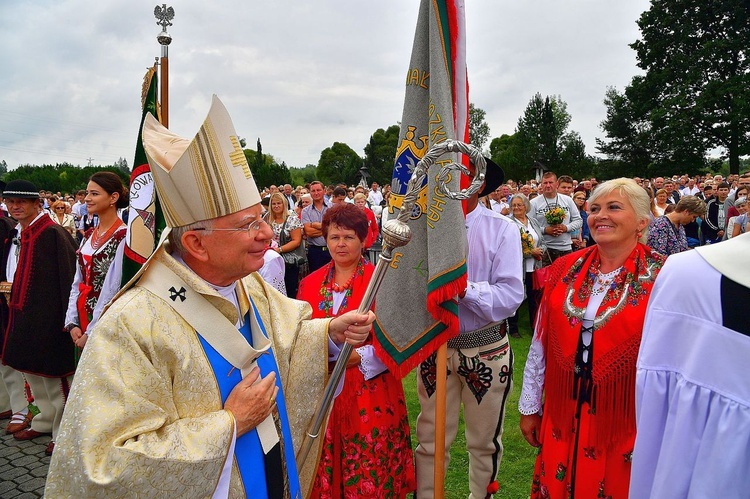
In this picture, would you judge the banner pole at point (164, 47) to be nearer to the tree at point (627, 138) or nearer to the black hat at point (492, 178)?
the black hat at point (492, 178)

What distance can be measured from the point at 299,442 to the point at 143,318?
41.4 inches

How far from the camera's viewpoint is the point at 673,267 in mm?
1316

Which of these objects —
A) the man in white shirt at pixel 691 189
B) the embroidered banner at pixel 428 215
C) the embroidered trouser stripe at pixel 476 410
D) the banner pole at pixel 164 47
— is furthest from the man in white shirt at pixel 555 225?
the man in white shirt at pixel 691 189

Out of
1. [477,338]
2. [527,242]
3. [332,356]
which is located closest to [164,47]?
[332,356]

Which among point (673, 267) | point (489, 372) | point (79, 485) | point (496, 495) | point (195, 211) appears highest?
point (195, 211)

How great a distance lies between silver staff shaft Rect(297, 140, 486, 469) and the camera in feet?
6.91

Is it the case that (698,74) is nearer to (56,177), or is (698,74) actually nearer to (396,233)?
(396,233)

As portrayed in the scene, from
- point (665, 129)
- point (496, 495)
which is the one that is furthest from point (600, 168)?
point (496, 495)

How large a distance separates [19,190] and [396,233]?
439 centimetres

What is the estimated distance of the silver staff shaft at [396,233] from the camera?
2.11 m

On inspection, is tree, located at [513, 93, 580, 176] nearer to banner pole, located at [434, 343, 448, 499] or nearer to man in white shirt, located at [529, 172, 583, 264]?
man in white shirt, located at [529, 172, 583, 264]

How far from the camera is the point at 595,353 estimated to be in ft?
8.40

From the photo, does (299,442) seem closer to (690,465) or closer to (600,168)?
(690,465)

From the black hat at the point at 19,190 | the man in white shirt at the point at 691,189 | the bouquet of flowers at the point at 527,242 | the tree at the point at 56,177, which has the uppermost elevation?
the tree at the point at 56,177
